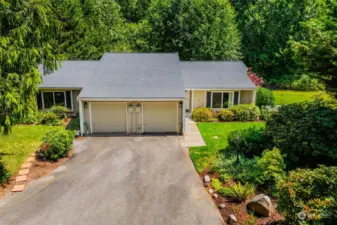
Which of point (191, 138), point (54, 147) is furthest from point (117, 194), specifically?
point (191, 138)

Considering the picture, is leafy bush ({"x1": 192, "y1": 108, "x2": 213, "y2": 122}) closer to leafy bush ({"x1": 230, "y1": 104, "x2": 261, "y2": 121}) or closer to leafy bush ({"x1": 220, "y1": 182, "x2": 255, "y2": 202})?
leafy bush ({"x1": 230, "y1": 104, "x2": 261, "y2": 121})

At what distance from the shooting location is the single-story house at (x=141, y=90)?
1659 centimetres

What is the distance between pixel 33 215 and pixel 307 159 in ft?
33.1

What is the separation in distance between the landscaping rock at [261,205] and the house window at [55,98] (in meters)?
15.5

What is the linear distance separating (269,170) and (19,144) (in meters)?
12.5

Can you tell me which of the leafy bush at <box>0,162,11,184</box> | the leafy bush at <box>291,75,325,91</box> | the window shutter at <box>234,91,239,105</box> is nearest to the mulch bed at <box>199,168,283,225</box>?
the leafy bush at <box>0,162,11,184</box>

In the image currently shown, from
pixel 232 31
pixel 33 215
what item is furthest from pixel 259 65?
pixel 33 215

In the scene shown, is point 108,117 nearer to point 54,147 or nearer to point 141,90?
point 141,90

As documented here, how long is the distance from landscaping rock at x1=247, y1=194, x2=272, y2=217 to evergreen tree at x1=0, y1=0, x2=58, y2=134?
28.0 ft

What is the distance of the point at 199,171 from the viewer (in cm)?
1193

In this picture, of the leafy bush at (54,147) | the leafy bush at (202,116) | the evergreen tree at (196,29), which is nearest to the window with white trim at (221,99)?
the leafy bush at (202,116)

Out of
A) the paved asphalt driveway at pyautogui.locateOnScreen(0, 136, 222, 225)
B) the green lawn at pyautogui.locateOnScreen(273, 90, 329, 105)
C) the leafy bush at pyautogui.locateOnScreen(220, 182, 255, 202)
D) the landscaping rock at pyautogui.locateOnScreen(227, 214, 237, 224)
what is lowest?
the paved asphalt driveway at pyautogui.locateOnScreen(0, 136, 222, 225)

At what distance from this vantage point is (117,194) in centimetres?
1029

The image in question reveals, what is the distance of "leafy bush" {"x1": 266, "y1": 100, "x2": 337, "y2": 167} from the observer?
10.2 m
